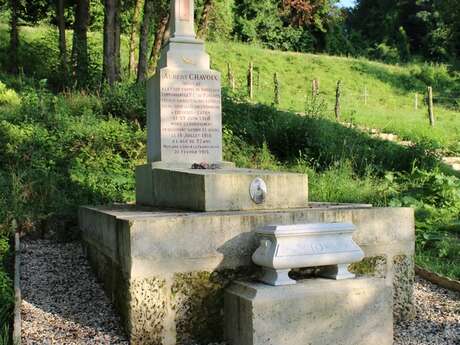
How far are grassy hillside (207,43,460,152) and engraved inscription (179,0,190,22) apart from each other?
14.7 metres

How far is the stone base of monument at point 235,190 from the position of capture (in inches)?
190

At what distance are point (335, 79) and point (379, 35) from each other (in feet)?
79.1

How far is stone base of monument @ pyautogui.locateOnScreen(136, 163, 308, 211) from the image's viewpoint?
15.9 ft

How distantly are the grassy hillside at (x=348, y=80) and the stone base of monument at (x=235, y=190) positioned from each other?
16633mm

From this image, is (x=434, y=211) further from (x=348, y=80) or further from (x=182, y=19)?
(x=348, y=80)

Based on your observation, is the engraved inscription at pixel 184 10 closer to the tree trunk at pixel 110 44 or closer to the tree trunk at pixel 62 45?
the tree trunk at pixel 110 44

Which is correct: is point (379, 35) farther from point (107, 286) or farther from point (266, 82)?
point (107, 286)

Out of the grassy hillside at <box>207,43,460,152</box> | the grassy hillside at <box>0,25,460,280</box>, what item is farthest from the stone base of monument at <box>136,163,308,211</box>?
the grassy hillside at <box>207,43,460,152</box>

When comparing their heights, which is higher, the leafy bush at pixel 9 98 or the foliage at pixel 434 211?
the leafy bush at pixel 9 98

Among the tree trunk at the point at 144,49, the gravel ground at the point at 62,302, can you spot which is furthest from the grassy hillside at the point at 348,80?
the gravel ground at the point at 62,302

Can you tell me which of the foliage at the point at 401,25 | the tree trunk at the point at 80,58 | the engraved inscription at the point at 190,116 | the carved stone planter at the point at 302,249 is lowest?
the carved stone planter at the point at 302,249

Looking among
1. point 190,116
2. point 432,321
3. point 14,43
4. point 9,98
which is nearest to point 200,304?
point 432,321

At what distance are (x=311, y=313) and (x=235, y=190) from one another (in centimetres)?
128

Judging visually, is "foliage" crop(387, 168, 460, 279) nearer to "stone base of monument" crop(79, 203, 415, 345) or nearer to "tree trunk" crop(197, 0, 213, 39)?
"stone base of monument" crop(79, 203, 415, 345)
